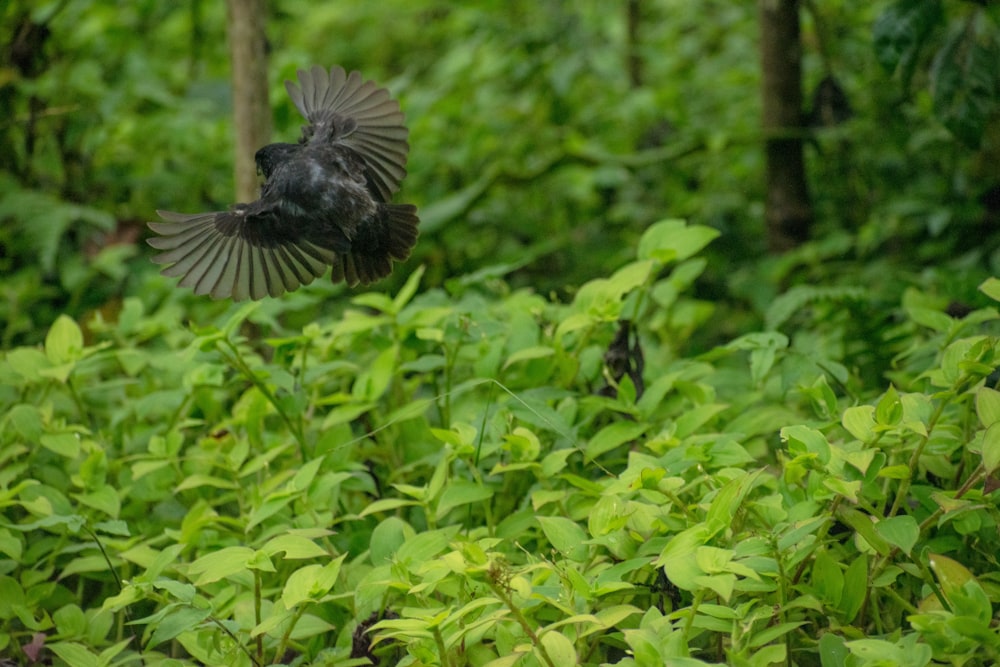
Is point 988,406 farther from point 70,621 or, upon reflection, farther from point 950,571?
point 70,621

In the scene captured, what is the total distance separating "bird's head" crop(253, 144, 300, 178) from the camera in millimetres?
1661

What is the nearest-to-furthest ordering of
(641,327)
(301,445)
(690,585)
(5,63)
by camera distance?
(690,585), (301,445), (641,327), (5,63)

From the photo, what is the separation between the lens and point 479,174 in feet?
12.7

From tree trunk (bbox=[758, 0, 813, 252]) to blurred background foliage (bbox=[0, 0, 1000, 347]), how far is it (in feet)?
0.32

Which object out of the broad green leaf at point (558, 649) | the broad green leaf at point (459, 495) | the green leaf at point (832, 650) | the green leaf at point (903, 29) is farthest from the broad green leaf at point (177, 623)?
the green leaf at point (903, 29)

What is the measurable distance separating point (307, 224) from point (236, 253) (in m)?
0.12

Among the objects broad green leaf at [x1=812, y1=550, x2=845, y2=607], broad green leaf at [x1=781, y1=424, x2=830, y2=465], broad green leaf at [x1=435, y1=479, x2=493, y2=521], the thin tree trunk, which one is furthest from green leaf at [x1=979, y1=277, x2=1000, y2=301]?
the thin tree trunk

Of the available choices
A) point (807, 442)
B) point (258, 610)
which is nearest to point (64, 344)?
point (258, 610)

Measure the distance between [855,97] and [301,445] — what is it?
2.50 meters

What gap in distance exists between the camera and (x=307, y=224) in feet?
5.29

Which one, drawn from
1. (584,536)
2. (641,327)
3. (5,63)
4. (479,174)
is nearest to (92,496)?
(584,536)

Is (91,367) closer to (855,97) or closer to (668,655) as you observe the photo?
(668,655)

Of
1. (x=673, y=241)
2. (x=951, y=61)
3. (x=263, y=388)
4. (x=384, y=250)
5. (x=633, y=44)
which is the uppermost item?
(x=633, y=44)

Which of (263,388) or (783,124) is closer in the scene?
(263,388)
